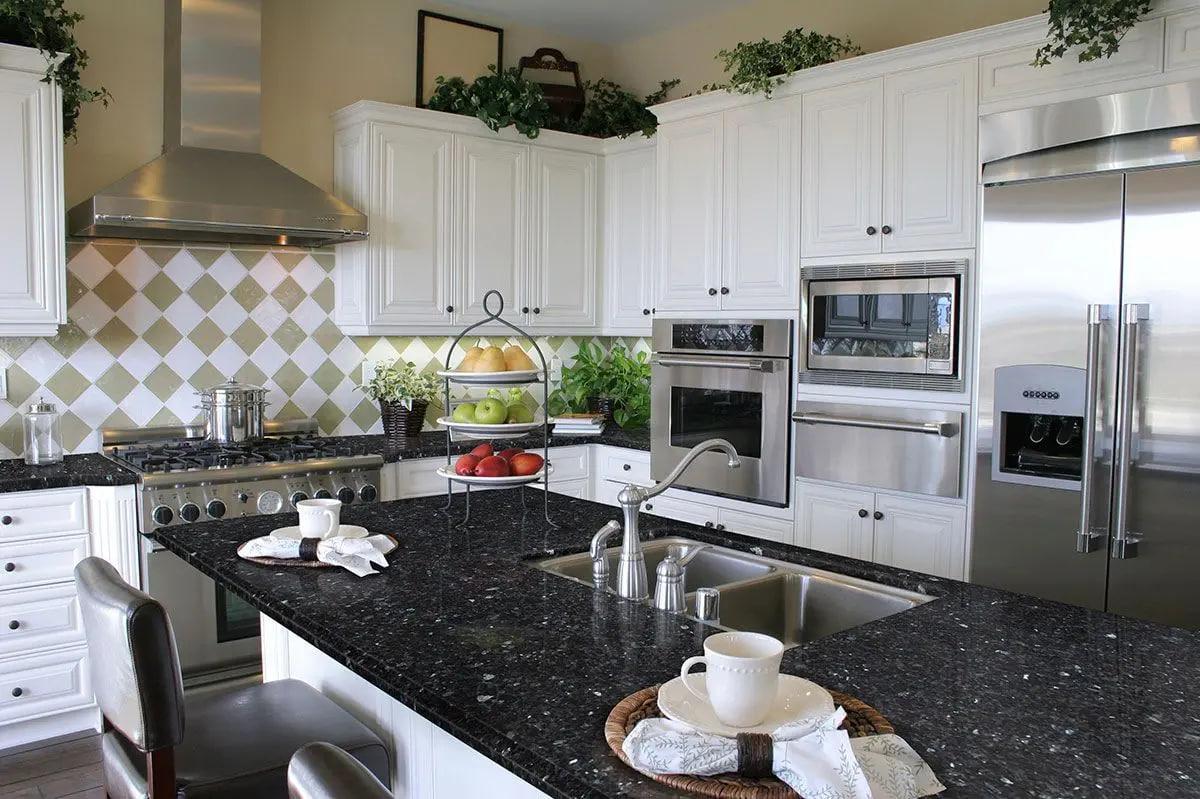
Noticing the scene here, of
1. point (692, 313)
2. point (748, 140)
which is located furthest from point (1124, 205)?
point (692, 313)

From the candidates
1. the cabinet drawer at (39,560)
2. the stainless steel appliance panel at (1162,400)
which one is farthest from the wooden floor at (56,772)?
the stainless steel appliance panel at (1162,400)


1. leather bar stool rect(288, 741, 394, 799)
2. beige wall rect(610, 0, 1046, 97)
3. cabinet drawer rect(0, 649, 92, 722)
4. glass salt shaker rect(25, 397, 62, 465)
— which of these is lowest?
cabinet drawer rect(0, 649, 92, 722)

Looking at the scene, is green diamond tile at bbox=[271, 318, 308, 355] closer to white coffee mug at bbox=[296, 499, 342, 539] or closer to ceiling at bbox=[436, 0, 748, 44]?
ceiling at bbox=[436, 0, 748, 44]

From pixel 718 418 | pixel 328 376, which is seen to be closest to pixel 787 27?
pixel 718 418

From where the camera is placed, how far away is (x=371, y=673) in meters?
1.46

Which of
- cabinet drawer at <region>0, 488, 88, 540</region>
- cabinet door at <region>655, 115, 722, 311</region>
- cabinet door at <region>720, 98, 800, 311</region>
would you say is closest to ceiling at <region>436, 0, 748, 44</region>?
cabinet door at <region>655, 115, 722, 311</region>

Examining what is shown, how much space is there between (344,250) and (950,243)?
2.55 meters

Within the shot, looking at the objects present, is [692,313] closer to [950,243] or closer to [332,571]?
[950,243]

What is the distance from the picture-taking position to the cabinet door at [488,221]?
450cm

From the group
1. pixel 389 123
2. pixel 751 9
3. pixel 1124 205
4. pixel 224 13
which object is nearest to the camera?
pixel 1124 205

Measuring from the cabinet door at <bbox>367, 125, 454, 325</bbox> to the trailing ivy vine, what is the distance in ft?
8.33

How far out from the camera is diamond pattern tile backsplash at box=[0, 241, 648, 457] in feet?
12.5

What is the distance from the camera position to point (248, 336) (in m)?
4.24

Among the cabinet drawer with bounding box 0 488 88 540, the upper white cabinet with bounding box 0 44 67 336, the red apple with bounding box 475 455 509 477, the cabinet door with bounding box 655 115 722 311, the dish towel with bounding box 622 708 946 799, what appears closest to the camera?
the dish towel with bounding box 622 708 946 799
